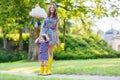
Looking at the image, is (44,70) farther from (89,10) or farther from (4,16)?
(89,10)

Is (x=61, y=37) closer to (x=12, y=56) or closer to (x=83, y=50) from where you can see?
(x=83, y=50)

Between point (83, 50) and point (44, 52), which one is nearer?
point (44, 52)

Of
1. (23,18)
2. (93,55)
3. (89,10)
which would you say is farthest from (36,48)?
(93,55)

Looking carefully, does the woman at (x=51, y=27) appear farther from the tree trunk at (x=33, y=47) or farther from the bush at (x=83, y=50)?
the bush at (x=83, y=50)

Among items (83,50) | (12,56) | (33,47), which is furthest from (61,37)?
(33,47)

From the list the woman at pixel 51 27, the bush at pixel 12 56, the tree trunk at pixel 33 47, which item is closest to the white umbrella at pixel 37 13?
the woman at pixel 51 27

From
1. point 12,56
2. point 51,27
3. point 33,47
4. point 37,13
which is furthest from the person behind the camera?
point 12,56

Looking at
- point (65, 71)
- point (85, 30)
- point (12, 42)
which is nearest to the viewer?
point (65, 71)

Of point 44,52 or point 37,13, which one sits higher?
point 37,13

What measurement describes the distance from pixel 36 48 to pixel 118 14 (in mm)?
6322

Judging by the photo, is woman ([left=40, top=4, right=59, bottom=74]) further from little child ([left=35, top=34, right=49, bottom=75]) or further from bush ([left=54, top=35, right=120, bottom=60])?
bush ([left=54, top=35, right=120, bottom=60])

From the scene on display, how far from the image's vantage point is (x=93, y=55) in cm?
3167

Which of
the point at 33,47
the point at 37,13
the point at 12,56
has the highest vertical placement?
the point at 37,13

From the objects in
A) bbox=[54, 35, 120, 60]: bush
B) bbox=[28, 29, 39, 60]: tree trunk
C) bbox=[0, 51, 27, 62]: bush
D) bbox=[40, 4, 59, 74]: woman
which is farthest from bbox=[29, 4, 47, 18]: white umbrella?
bbox=[0, 51, 27, 62]: bush
